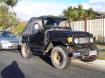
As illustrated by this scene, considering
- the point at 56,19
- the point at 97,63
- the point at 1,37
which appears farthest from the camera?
the point at 1,37

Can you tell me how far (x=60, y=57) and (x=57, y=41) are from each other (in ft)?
2.31

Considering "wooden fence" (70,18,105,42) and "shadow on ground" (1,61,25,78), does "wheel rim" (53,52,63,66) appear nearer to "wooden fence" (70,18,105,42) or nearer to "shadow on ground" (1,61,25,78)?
"shadow on ground" (1,61,25,78)

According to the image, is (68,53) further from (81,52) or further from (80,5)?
(80,5)

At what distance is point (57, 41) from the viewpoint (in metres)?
13.3

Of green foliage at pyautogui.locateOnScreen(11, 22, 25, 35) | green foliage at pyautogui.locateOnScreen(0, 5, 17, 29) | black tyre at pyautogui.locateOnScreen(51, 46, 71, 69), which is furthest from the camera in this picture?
green foliage at pyautogui.locateOnScreen(0, 5, 17, 29)

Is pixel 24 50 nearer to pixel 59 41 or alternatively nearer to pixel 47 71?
pixel 59 41

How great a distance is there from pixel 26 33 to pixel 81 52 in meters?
4.30

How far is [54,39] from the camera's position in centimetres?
1348

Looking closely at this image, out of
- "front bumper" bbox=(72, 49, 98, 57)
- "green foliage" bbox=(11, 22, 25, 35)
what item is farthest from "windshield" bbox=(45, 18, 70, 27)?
"green foliage" bbox=(11, 22, 25, 35)

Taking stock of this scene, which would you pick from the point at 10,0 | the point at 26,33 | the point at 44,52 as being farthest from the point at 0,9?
the point at 44,52

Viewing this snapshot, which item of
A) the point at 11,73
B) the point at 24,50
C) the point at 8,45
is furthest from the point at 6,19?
the point at 11,73

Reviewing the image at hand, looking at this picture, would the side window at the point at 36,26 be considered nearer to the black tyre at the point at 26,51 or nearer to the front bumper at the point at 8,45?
the black tyre at the point at 26,51

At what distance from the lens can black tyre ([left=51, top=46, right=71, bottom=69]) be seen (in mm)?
12539

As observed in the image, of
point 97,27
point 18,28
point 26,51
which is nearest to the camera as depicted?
point 26,51
